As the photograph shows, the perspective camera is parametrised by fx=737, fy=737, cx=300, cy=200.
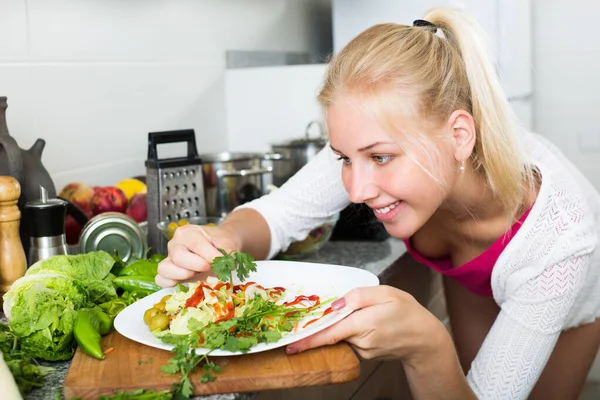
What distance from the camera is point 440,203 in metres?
1.30

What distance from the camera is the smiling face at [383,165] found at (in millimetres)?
1157

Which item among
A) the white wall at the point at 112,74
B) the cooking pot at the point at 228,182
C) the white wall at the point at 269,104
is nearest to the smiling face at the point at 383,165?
the cooking pot at the point at 228,182

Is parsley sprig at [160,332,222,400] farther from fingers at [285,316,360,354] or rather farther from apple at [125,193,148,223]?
apple at [125,193,148,223]

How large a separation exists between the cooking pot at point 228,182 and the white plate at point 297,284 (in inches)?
24.0

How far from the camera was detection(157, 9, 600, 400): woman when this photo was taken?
3.65 ft

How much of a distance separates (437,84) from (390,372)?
850mm

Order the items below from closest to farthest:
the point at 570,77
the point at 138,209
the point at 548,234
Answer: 1. the point at 548,234
2. the point at 138,209
3. the point at 570,77

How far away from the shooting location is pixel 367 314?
97 cm

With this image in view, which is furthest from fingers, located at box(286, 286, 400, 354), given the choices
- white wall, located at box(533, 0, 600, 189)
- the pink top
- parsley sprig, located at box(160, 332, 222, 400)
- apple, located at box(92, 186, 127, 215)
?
white wall, located at box(533, 0, 600, 189)

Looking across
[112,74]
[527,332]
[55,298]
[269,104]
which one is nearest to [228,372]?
[55,298]

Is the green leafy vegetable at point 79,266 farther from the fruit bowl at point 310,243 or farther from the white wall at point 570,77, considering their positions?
the white wall at point 570,77

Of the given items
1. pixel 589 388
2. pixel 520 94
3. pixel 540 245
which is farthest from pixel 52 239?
pixel 589 388

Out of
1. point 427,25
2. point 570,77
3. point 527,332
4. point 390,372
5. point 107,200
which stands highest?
point 427,25

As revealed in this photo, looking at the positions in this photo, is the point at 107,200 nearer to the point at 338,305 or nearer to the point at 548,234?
the point at 338,305
